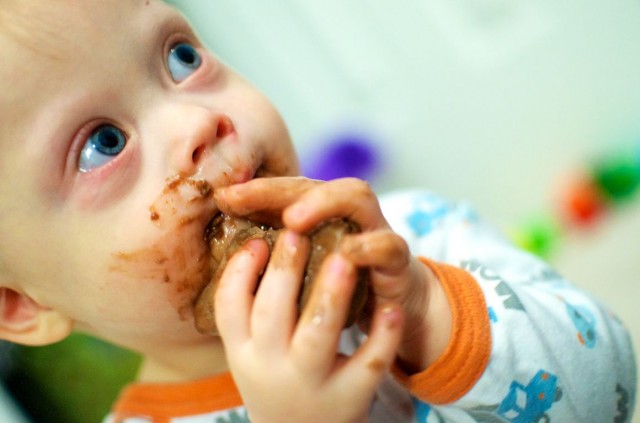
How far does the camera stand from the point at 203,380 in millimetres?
709

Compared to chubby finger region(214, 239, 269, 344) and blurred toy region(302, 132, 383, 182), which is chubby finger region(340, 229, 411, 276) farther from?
blurred toy region(302, 132, 383, 182)

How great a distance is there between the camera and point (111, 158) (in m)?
0.57

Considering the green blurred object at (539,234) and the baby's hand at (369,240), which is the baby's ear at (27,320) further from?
the green blurred object at (539,234)

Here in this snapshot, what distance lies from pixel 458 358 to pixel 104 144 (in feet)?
1.12

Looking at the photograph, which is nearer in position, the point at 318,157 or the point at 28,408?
the point at 28,408

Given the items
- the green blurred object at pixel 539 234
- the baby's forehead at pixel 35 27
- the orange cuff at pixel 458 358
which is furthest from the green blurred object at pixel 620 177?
the baby's forehead at pixel 35 27

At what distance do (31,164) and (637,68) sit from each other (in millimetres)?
1224

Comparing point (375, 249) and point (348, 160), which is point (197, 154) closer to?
point (375, 249)

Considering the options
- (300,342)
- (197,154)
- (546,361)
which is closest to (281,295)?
(300,342)

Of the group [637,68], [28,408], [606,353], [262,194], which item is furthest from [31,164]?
[637,68]

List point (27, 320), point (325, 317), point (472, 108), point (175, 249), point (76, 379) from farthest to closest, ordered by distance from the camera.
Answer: point (472, 108), point (76, 379), point (27, 320), point (175, 249), point (325, 317)

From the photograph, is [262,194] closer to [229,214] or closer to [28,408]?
[229,214]

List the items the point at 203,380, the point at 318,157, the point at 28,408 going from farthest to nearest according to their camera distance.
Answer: the point at 318,157 → the point at 28,408 → the point at 203,380

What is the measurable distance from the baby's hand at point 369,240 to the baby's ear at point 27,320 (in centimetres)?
26
